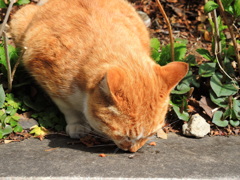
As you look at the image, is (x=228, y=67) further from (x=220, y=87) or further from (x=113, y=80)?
(x=113, y=80)

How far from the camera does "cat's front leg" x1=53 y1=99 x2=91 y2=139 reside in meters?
3.49

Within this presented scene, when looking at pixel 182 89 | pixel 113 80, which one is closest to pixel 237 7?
pixel 182 89

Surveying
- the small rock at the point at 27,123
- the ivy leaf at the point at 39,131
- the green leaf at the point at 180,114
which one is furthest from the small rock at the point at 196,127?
the small rock at the point at 27,123

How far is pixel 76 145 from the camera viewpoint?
3.35m

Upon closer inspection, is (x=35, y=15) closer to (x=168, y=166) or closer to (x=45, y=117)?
(x=45, y=117)

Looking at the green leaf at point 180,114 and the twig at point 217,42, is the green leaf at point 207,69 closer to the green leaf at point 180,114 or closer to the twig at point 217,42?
the twig at point 217,42

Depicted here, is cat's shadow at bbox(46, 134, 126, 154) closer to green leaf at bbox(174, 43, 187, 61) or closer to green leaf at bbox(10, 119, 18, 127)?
green leaf at bbox(10, 119, 18, 127)

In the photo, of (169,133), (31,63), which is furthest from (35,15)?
(169,133)

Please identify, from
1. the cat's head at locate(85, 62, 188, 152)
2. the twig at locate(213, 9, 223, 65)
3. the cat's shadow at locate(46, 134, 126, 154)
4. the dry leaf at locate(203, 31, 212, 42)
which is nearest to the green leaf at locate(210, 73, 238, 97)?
the twig at locate(213, 9, 223, 65)

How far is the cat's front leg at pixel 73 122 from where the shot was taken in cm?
349

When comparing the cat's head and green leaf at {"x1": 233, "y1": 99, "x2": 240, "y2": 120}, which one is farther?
green leaf at {"x1": 233, "y1": 99, "x2": 240, "y2": 120}

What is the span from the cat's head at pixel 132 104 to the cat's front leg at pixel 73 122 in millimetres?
484

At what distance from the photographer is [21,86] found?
397 cm

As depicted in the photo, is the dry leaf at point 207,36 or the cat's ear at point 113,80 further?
the dry leaf at point 207,36
